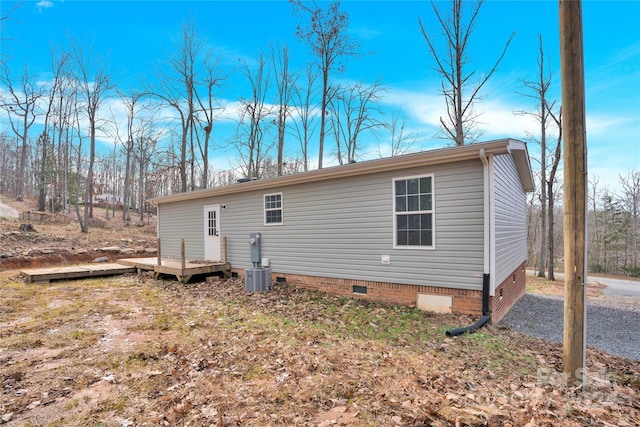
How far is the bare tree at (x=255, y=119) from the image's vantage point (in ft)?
63.0

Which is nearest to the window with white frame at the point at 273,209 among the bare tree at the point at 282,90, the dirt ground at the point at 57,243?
the dirt ground at the point at 57,243

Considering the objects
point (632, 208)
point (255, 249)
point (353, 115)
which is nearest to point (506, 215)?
point (255, 249)

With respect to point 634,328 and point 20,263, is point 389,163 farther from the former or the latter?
point 20,263

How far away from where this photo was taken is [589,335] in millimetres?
5672

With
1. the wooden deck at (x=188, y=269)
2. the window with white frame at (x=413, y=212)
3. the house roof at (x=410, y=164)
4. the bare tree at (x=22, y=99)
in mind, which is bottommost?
the wooden deck at (x=188, y=269)

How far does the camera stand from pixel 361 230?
702 cm

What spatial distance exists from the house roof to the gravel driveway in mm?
3299

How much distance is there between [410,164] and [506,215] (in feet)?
8.68

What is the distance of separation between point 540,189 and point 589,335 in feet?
49.6

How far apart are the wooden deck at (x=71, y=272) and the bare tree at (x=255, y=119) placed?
9.87m

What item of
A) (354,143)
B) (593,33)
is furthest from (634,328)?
(354,143)

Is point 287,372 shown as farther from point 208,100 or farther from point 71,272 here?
point 208,100

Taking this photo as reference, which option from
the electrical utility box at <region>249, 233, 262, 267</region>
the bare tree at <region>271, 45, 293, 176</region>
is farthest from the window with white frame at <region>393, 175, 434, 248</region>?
the bare tree at <region>271, 45, 293, 176</region>

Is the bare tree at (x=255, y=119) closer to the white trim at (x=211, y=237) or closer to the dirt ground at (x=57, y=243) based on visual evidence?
the dirt ground at (x=57, y=243)
